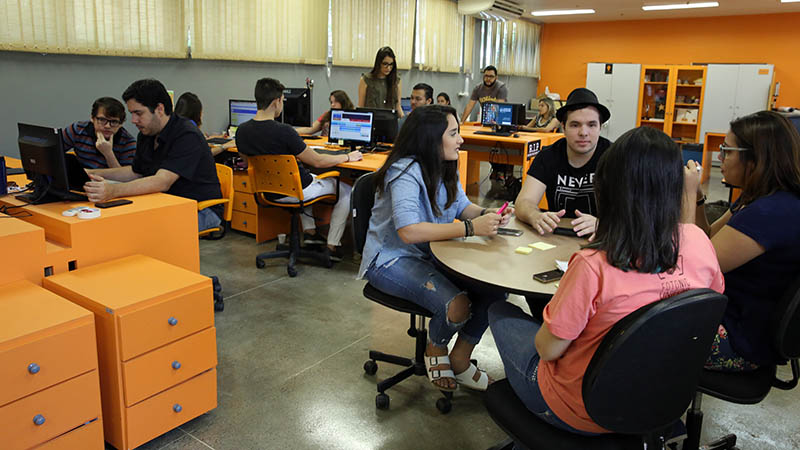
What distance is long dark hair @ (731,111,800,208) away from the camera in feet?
5.86

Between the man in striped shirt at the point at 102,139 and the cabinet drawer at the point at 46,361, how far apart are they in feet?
6.62

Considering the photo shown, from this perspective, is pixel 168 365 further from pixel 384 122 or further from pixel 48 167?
pixel 384 122

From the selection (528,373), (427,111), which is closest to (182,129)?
(427,111)

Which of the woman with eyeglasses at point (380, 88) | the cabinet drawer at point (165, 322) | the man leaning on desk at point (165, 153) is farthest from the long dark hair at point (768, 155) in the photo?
the woman with eyeglasses at point (380, 88)

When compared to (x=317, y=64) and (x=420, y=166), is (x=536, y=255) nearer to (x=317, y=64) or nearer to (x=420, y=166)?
(x=420, y=166)

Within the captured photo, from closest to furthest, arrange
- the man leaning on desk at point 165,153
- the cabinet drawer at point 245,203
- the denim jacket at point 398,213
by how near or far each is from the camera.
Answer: the denim jacket at point 398,213 < the man leaning on desk at point 165,153 < the cabinet drawer at point 245,203

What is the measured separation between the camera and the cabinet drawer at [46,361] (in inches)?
66.4

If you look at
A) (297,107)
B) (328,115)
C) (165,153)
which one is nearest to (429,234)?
(165,153)

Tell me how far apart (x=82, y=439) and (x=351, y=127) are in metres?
3.68

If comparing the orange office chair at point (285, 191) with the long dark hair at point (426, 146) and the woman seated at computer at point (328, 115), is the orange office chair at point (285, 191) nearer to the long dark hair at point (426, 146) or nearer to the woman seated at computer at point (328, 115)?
the woman seated at computer at point (328, 115)

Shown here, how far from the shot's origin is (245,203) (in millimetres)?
4961

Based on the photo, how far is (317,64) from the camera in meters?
7.26

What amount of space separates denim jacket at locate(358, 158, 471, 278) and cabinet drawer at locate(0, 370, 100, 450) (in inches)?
40.5

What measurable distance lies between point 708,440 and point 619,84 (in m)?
10.4
